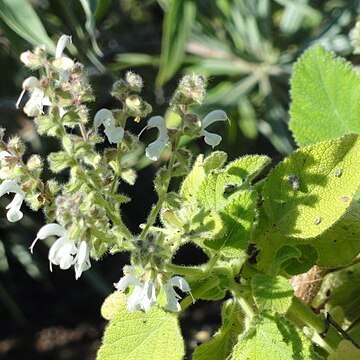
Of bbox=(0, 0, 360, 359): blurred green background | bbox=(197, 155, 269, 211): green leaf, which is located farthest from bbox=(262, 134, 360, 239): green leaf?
bbox=(0, 0, 360, 359): blurred green background

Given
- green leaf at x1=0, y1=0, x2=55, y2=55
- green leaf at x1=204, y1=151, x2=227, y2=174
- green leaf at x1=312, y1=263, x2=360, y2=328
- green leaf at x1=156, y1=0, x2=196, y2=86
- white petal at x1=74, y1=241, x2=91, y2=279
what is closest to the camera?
white petal at x1=74, y1=241, x2=91, y2=279

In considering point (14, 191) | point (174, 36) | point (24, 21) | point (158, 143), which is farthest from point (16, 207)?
point (174, 36)

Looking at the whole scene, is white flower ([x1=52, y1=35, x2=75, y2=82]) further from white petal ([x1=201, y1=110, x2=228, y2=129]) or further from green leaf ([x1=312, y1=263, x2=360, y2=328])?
green leaf ([x1=312, y1=263, x2=360, y2=328])

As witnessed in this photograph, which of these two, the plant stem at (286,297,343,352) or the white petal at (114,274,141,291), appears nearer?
the white petal at (114,274,141,291)

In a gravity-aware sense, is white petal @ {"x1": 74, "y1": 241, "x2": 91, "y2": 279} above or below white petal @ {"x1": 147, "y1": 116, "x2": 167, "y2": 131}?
below

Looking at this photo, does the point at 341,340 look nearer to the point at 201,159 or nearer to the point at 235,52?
the point at 201,159

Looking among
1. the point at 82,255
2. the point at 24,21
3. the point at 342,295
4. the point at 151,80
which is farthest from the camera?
the point at 151,80

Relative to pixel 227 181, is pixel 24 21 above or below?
above

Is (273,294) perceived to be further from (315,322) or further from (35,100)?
(35,100)
